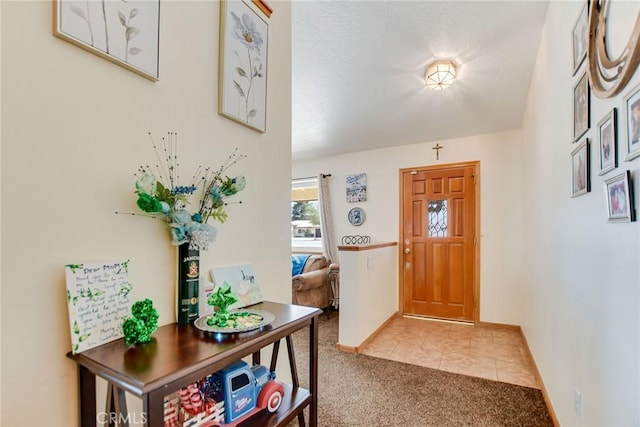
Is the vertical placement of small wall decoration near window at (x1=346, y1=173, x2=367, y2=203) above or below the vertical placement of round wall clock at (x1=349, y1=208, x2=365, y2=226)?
above

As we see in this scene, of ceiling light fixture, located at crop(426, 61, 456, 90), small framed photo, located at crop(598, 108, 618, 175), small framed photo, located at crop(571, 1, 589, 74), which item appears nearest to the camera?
small framed photo, located at crop(598, 108, 618, 175)

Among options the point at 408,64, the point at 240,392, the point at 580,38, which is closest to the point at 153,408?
the point at 240,392

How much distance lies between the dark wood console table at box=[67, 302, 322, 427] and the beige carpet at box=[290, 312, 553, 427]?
3.35 feet

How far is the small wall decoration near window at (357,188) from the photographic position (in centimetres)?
437

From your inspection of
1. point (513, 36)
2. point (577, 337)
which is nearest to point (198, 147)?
point (577, 337)

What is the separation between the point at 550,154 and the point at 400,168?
2.19 meters

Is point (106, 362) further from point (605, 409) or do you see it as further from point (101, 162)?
point (605, 409)

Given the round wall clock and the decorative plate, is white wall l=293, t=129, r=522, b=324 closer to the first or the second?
the round wall clock

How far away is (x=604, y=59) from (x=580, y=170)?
49 centimetres

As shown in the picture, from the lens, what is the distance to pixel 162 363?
748 mm

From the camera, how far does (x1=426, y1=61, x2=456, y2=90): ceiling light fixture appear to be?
2318 mm

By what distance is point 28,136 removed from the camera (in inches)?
29.0

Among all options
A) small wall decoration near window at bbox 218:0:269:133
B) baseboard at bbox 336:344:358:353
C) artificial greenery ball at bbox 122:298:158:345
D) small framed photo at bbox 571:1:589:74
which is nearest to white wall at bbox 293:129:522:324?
baseboard at bbox 336:344:358:353

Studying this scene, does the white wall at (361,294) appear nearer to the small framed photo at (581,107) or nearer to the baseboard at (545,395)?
the baseboard at (545,395)
